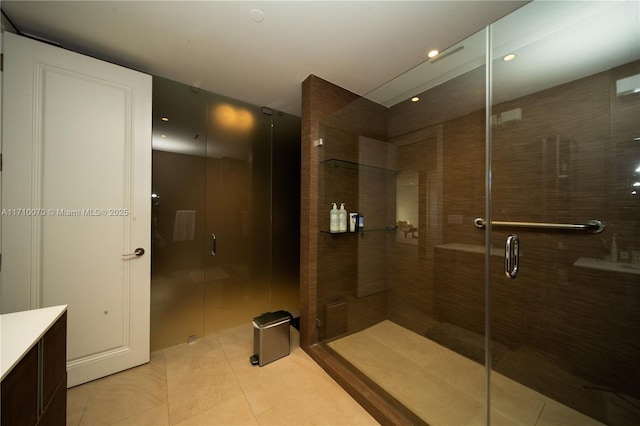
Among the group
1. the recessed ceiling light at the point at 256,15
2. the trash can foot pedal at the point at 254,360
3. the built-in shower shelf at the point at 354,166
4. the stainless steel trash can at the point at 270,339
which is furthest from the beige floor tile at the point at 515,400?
the recessed ceiling light at the point at 256,15

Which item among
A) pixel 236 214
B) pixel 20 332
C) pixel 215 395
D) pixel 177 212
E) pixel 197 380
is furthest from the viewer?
pixel 236 214

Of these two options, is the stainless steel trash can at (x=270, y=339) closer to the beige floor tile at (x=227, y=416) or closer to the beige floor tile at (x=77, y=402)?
the beige floor tile at (x=227, y=416)

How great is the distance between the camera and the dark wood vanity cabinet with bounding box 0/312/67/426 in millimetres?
718

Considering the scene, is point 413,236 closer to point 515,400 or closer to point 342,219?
point 342,219

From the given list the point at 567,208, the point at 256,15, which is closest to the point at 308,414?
the point at 567,208

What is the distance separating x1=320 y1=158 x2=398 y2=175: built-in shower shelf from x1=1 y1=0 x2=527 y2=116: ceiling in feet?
2.44

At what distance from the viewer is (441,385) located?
5.20ft

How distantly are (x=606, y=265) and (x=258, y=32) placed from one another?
2.57 meters

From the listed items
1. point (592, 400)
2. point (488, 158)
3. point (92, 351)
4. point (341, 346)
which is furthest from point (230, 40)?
point (592, 400)

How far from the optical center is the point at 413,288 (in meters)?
2.24

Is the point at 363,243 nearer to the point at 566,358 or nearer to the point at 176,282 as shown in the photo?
the point at 566,358

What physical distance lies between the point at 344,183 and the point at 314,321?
1321mm

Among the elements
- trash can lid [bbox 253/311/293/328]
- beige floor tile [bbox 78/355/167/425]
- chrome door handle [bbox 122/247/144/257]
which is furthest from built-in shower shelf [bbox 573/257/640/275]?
chrome door handle [bbox 122/247/144/257]

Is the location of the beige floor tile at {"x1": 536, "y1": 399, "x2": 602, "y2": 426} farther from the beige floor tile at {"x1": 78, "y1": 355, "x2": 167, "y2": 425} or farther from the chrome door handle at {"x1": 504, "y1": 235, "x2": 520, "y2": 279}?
the beige floor tile at {"x1": 78, "y1": 355, "x2": 167, "y2": 425}
